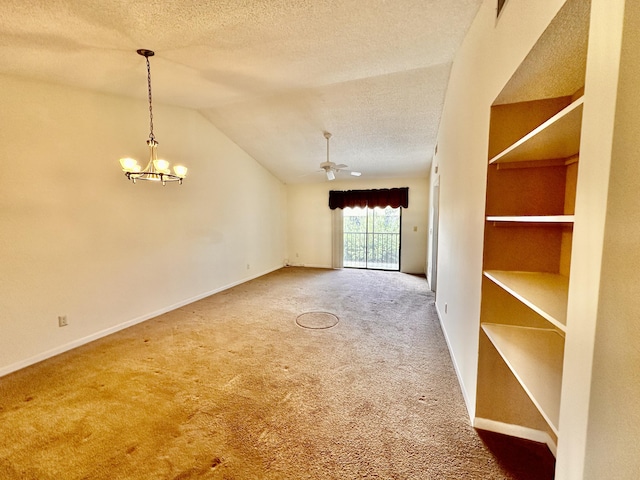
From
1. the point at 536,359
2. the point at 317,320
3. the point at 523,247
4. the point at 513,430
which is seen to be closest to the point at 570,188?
the point at 523,247

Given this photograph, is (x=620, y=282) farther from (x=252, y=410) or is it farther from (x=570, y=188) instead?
(x=252, y=410)

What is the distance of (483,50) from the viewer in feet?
5.80

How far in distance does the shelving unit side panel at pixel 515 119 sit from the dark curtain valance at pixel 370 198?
5.19 metres

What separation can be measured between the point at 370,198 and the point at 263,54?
4.85 meters

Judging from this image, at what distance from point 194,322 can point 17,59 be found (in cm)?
311

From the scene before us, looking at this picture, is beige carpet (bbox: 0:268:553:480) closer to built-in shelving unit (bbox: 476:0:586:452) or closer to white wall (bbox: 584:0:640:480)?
built-in shelving unit (bbox: 476:0:586:452)

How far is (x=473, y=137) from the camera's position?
1.99m

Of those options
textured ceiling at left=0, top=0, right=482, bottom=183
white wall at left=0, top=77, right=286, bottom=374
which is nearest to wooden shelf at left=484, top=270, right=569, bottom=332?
textured ceiling at left=0, top=0, right=482, bottom=183

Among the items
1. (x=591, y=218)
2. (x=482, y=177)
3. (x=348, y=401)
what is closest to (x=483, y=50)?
(x=482, y=177)

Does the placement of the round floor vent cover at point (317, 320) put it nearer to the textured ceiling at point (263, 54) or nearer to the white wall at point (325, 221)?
the textured ceiling at point (263, 54)

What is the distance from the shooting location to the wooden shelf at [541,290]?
3.22ft

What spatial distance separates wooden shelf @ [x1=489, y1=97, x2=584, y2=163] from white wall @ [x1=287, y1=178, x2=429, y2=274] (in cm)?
535

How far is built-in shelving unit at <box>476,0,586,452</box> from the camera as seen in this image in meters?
1.41

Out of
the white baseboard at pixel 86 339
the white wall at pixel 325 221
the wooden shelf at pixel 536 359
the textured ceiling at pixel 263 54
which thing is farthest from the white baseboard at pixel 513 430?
the white wall at pixel 325 221
